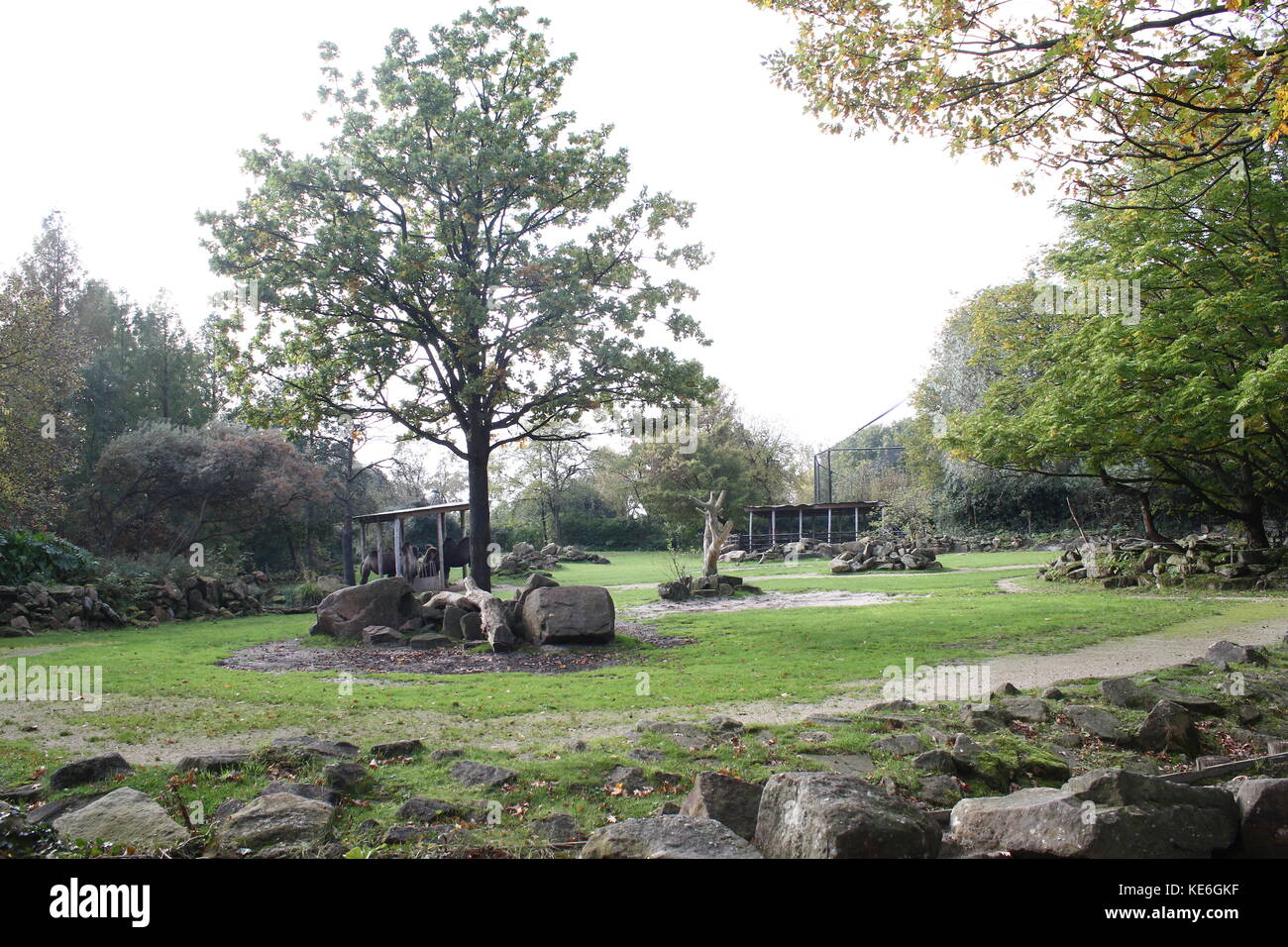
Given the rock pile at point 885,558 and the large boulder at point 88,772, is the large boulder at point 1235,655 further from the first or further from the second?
the rock pile at point 885,558

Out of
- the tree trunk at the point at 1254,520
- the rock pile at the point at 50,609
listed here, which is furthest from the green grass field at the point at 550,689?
the tree trunk at the point at 1254,520

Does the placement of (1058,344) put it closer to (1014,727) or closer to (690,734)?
(1014,727)

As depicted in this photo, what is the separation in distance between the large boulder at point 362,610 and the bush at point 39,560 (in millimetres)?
7394

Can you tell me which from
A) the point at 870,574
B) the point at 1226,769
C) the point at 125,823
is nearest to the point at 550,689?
the point at 125,823

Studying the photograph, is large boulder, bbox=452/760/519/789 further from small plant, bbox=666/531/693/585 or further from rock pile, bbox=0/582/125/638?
small plant, bbox=666/531/693/585

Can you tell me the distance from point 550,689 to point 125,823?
5.53 meters

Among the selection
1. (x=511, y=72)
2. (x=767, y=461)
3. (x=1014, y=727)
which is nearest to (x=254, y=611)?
(x=511, y=72)

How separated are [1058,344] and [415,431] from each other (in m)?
15.5

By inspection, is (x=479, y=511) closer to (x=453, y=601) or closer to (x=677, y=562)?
(x=453, y=601)

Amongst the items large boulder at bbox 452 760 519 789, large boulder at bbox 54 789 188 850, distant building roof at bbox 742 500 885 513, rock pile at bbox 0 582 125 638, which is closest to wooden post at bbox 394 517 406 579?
rock pile at bbox 0 582 125 638

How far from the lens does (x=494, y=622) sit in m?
13.1

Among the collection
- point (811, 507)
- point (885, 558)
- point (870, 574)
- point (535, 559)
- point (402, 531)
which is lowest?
point (535, 559)

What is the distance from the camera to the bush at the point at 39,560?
679 inches

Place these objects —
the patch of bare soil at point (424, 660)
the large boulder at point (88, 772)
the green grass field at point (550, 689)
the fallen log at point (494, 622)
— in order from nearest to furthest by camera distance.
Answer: the large boulder at point (88, 772), the green grass field at point (550, 689), the patch of bare soil at point (424, 660), the fallen log at point (494, 622)
